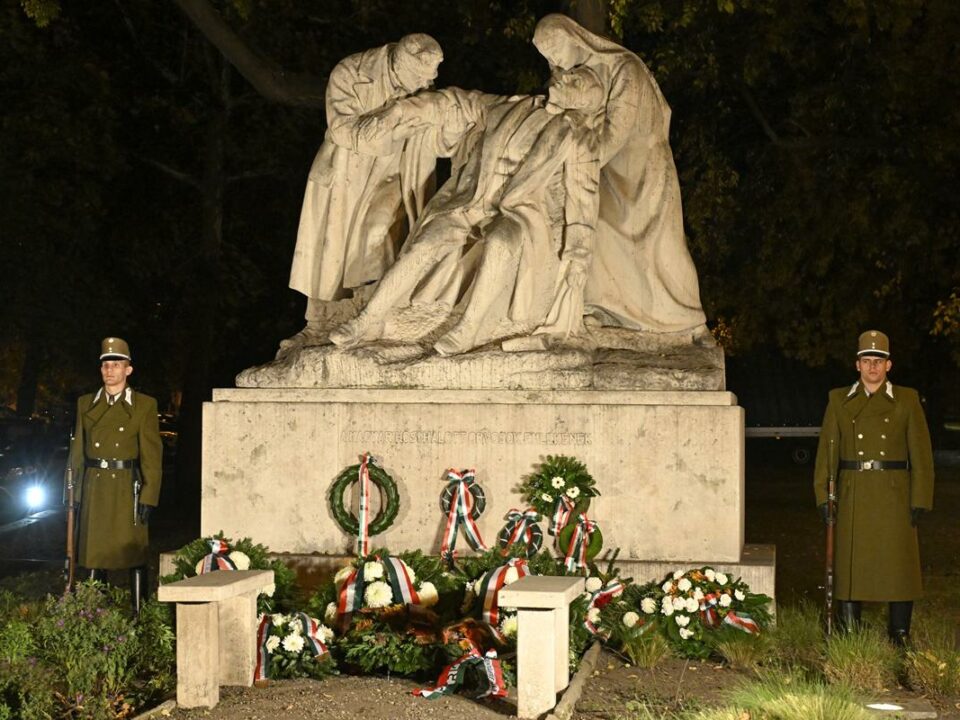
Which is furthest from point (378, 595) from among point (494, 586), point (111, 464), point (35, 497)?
point (35, 497)

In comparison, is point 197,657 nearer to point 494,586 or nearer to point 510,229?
point 494,586

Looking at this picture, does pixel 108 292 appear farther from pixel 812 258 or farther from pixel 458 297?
pixel 458 297

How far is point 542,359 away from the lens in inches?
390

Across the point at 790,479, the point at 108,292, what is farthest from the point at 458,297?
the point at 790,479

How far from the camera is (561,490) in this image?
9.45m

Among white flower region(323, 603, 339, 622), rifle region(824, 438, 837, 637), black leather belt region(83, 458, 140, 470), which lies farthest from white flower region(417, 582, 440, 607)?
rifle region(824, 438, 837, 637)

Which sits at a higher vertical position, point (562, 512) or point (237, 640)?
point (562, 512)

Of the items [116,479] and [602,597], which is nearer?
[602,597]

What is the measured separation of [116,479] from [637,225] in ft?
12.1

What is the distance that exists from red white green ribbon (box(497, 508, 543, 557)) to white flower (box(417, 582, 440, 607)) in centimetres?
69

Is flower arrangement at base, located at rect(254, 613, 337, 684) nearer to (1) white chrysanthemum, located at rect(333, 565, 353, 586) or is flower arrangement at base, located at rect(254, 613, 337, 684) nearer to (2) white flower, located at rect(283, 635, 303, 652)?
(2) white flower, located at rect(283, 635, 303, 652)

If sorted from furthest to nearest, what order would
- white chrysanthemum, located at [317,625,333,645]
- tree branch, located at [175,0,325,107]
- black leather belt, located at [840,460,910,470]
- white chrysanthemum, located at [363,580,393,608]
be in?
tree branch, located at [175,0,325,107] < black leather belt, located at [840,460,910,470] < white chrysanthemum, located at [363,580,393,608] < white chrysanthemum, located at [317,625,333,645]

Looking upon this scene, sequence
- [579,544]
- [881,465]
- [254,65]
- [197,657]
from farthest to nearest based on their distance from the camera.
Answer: [254,65] → [579,544] → [881,465] → [197,657]

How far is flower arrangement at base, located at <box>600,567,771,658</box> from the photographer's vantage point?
876cm
